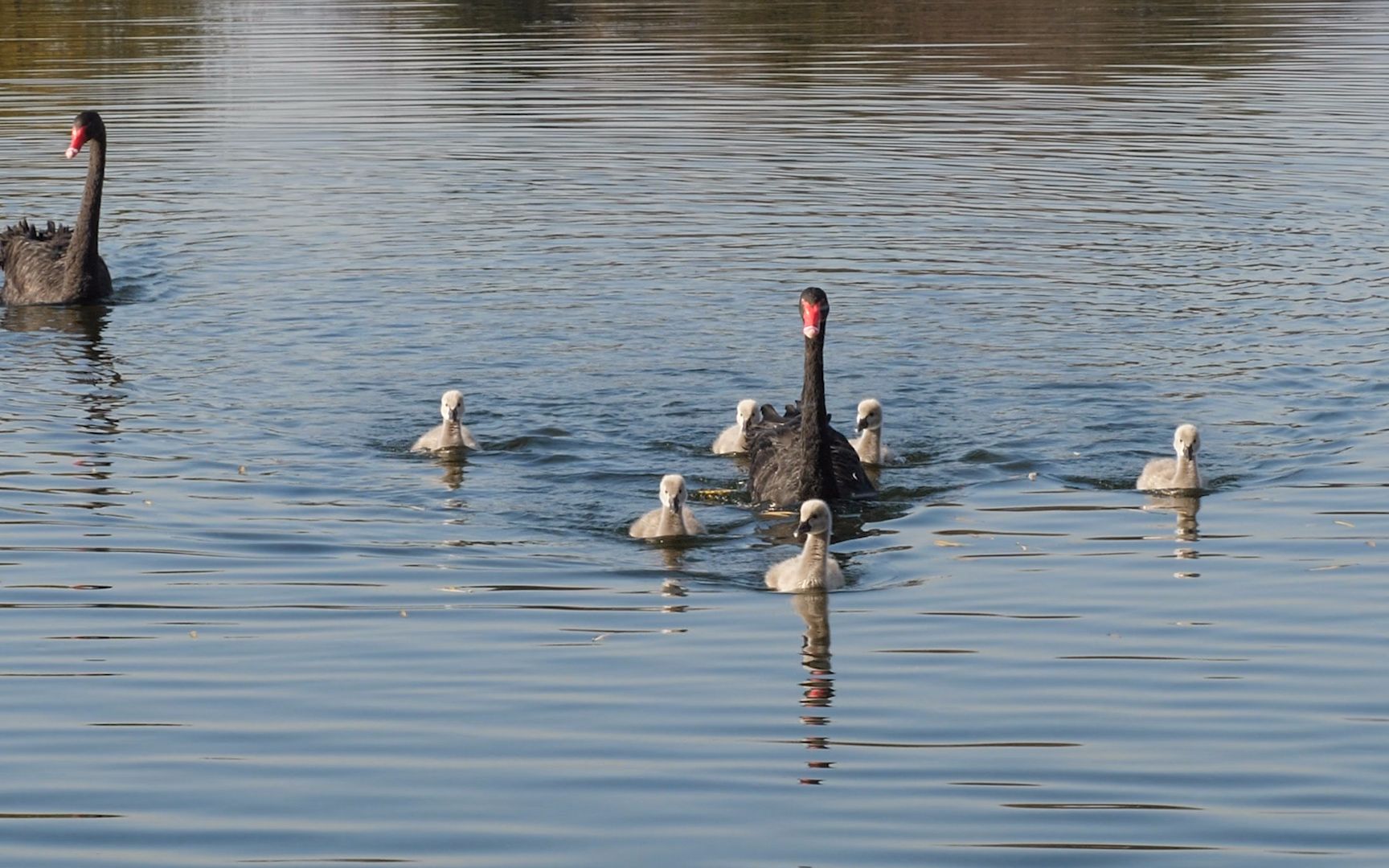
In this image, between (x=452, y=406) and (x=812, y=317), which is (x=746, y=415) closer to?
(x=812, y=317)

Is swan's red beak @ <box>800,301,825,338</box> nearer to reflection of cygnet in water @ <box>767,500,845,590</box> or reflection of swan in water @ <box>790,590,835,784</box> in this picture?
reflection of cygnet in water @ <box>767,500,845,590</box>

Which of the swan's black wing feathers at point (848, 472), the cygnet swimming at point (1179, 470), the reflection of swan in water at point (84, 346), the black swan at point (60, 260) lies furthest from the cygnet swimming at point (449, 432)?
the black swan at point (60, 260)

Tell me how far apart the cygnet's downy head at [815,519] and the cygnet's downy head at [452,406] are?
3.18 metres

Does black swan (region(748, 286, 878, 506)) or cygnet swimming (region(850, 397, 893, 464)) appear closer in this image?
black swan (region(748, 286, 878, 506))

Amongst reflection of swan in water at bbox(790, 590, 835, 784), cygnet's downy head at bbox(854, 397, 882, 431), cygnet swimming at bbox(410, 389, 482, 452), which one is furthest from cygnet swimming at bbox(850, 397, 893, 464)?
reflection of swan in water at bbox(790, 590, 835, 784)

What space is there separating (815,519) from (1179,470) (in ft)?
9.21

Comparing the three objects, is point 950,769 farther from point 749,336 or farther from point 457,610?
point 749,336

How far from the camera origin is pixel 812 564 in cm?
1073

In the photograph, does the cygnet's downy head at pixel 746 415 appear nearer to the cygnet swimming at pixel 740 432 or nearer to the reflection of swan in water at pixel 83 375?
the cygnet swimming at pixel 740 432

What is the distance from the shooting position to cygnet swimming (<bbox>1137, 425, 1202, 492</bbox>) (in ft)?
41.4

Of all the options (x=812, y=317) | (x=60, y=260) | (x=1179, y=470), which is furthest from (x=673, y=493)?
(x=60, y=260)

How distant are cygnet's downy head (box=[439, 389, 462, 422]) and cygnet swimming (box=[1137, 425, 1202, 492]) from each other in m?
4.34

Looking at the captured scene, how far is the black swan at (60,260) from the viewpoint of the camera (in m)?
18.9

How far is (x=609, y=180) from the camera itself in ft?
80.0
